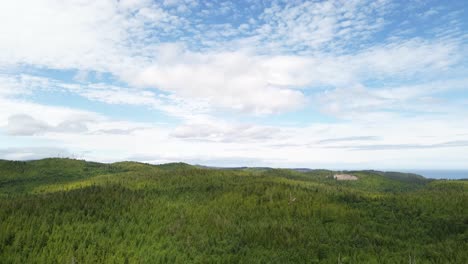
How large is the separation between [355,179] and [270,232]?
271 ft

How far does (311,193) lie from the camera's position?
43.6m

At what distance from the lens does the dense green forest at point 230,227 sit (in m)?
23.9

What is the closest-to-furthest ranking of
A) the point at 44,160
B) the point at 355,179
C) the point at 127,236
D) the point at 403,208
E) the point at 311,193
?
the point at 127,236
the point at 403,208
the point at 311,193
the point at 44,160
the point at 355,179

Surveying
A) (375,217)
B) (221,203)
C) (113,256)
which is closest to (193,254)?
(113,256)

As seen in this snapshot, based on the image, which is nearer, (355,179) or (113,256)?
(113,256)

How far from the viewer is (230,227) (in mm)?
30172

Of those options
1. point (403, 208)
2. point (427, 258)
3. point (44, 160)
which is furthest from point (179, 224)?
point (44, 160)

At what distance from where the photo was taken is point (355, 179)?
103 m

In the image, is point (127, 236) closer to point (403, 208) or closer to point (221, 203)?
point (221, 203)

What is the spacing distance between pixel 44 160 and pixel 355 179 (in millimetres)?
93766

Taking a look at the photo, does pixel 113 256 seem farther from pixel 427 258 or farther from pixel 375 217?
pixel 375 217

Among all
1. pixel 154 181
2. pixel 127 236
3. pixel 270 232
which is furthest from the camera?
pixel 154 181

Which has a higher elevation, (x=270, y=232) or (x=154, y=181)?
(x=154, y=181)

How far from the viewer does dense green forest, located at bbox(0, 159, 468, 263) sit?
23859 millimetres
